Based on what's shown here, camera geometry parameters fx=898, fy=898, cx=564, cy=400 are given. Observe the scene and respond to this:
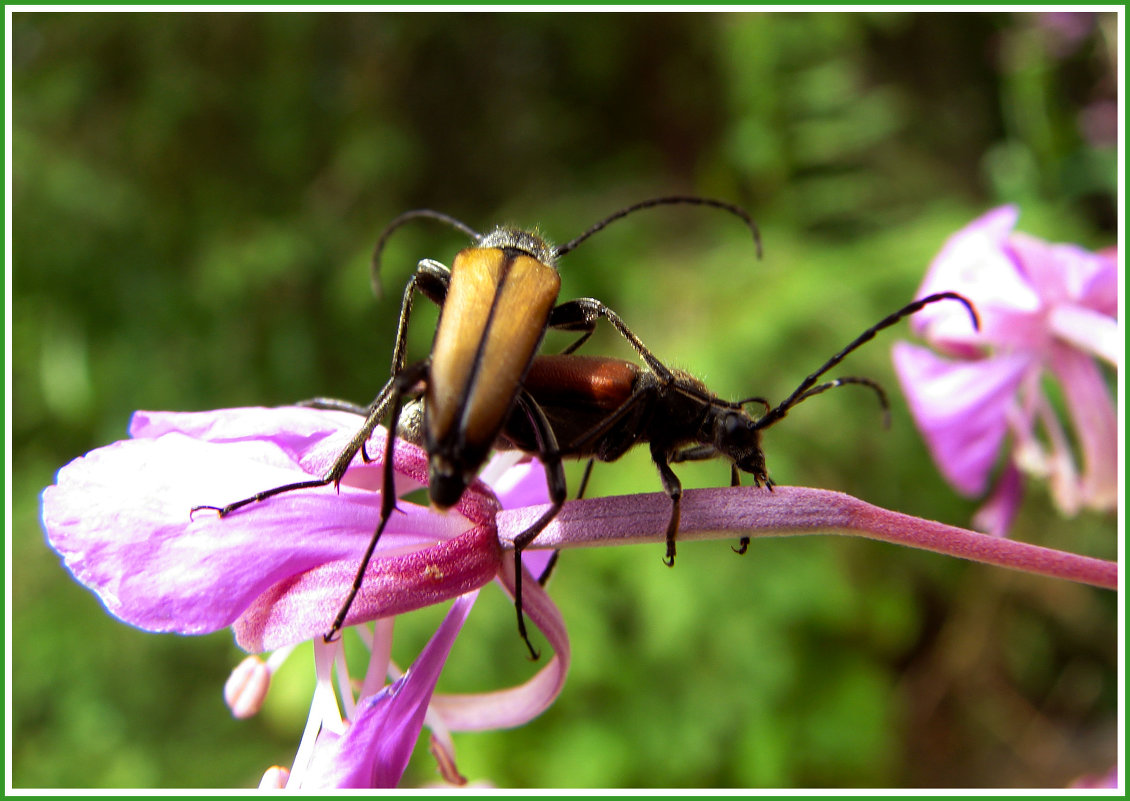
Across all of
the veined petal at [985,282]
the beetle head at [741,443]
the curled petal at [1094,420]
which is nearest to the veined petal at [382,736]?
the beetle head at [741,443]

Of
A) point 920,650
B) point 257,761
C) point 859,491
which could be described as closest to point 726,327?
point 859,491

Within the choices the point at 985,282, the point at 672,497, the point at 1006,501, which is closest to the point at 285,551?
the point at 672,497

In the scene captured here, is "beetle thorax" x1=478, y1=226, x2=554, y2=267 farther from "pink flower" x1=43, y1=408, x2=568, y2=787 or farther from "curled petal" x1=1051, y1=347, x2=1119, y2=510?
"curled petal" x1=1051, y1=347, x2=1119, y2=510

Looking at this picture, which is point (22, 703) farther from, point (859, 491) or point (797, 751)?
point (859, 491)

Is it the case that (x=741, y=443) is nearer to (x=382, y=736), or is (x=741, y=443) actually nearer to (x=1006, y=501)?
(x=382, y=736)

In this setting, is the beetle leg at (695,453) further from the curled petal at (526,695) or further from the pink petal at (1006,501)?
the pink petal at (1006,501)
